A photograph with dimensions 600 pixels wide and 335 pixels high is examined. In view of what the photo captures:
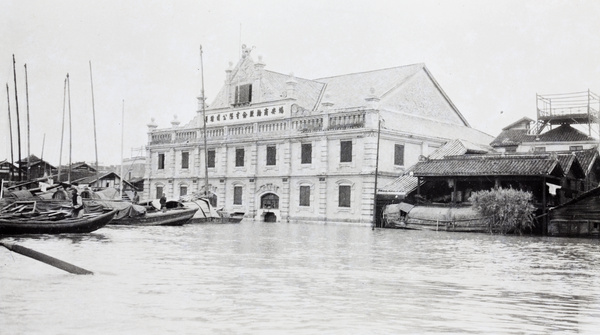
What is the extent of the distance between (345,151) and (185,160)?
1346 centimetres

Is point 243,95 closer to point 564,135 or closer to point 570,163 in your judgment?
point 564,135

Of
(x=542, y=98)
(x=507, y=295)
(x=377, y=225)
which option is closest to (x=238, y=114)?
(x=377, y=225)

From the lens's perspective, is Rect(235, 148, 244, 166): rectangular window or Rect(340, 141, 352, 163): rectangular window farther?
Rect(235, 148, 244, 166): rectangular window

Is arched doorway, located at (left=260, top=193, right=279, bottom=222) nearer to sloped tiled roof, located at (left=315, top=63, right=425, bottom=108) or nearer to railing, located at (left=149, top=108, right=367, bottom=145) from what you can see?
railing, located at (left=149, top=108, right=367, bottom=145)

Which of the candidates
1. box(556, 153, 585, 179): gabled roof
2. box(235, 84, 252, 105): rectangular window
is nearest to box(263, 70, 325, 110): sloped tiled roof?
box(235, 84, 252, 105): rectangular window

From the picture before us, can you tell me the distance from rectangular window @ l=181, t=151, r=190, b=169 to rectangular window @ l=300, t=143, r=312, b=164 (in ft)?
32.5

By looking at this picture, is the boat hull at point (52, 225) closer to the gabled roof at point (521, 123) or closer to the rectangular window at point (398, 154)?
the rectangular window at point (398, 154)

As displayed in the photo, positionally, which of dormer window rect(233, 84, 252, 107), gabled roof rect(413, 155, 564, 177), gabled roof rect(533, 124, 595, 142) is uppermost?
dormer window rect(233, 84, 252, 107)

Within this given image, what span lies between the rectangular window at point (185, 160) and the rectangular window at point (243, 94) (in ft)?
16.7

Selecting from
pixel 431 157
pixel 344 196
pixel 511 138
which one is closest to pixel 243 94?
pixel 344 196

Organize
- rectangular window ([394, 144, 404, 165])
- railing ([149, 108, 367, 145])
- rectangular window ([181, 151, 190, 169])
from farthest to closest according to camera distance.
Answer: rectangular window ([181, 151, 190, 169]), rectangular window ([394, 144, 404, 165]), railing ([149, 108, 367, 145])

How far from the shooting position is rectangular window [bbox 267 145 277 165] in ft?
129

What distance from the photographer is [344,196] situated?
3575 centimetres

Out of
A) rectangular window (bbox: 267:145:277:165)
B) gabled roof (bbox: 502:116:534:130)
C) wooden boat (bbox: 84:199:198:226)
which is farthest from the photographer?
gabled roof (bbox: 502:116:534:130)
